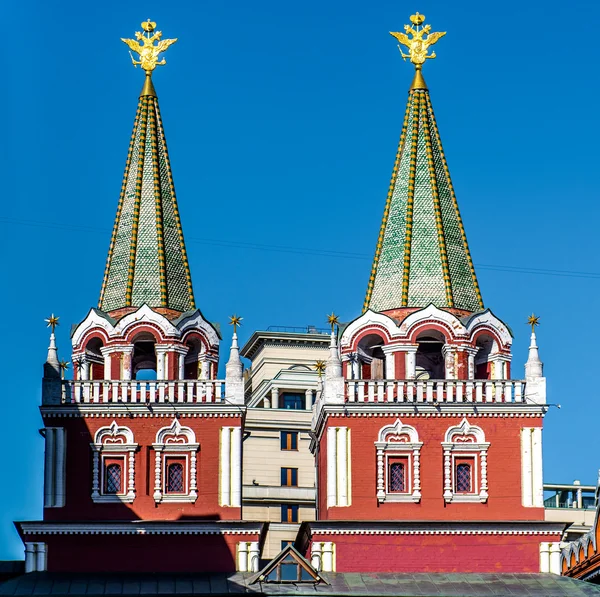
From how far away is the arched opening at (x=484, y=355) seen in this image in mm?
60344

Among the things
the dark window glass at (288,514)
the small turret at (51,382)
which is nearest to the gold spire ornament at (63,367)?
the small turret at (51,382)

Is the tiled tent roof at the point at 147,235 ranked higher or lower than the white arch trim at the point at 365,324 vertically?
higher

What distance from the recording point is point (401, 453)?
58.5 meters

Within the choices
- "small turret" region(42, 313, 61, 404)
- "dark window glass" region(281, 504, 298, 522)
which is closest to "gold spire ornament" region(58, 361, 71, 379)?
"small turret" region(42, 313, 61, 404)

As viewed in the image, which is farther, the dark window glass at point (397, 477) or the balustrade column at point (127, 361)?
the balustrade column at point (127, 361)

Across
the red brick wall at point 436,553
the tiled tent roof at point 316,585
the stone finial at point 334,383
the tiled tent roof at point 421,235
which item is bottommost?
the tiled tent roof at point 316,585

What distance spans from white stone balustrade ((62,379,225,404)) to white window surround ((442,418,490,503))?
19.4 ft

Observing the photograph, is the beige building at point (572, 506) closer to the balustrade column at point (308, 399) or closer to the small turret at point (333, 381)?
the balustrade column at point (308, 399)

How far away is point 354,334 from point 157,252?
5.65 metres

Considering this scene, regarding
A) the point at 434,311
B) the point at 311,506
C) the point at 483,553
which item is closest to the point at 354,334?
the point at 434,311

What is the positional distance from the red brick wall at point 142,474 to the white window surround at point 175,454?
115 millimetres

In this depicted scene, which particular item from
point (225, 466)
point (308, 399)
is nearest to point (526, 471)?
point (225, 466)

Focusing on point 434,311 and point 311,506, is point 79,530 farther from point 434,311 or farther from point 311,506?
point 311,506

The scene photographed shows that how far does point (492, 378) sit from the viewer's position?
6016cm
